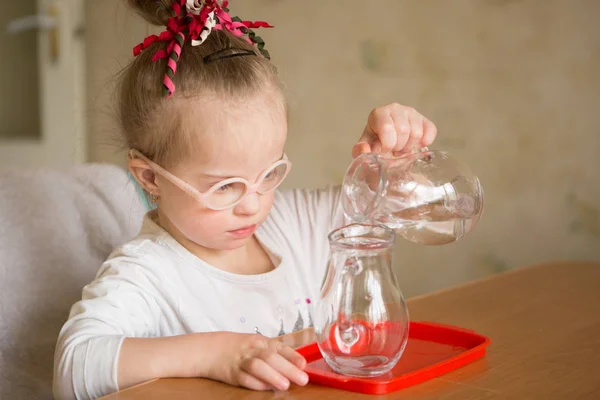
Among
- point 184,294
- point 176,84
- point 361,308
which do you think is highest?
point 176,84

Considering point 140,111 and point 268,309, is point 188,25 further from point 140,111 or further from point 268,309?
point 268,309

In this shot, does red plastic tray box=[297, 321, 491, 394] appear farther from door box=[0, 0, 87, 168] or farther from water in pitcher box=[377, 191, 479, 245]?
door box=[0, 0, 87, 168]

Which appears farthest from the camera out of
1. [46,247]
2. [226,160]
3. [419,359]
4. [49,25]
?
[49,25]

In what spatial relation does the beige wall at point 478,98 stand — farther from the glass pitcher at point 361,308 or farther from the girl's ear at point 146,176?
the glass pitcher at point 361,308

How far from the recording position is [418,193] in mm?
844

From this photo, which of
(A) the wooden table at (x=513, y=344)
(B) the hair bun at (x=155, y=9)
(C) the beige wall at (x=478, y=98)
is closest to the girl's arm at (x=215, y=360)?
(A) the wooden table at (x=513, y=344)

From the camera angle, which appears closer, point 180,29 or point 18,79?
point 180,29

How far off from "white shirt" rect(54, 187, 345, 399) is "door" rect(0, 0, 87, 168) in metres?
1.82

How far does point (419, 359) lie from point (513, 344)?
0.43 ft

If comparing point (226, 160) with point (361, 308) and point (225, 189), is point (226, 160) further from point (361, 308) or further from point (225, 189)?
point (361, 308)

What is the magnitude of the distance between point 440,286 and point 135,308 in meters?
1.16

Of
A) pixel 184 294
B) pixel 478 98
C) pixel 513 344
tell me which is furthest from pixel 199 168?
pixel 478 98

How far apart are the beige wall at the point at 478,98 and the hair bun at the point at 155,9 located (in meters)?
0.26

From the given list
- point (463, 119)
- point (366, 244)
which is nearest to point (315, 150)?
point (463, 119)
